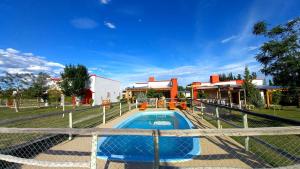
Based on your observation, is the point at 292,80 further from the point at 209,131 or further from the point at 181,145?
the point at 209,131

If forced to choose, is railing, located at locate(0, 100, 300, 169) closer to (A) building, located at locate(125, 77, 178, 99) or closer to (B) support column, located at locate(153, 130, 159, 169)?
(B) support column, located at locate(153, 130, 159, 169)

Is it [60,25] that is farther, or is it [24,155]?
[60,25]

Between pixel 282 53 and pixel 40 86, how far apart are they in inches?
952

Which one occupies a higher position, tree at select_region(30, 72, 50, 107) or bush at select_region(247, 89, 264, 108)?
tree at select_region(30, 72, 50, 107)

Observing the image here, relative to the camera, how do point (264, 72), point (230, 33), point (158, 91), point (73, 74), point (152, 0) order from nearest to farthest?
1. point (264, 72)
2. point (152, 0)
3. point (230, 33)
4. point (73, 74)
5. point (158, 91)

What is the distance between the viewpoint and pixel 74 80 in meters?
28.7

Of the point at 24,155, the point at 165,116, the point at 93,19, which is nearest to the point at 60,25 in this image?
the point at 93,19

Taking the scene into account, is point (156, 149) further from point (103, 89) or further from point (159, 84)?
point (159, 84)

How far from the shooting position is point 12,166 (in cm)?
396

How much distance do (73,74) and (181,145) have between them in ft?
83.8

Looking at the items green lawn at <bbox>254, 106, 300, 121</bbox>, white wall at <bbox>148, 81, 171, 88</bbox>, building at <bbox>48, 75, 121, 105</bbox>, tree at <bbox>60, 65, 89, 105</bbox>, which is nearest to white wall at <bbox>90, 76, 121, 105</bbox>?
building at <bbox>48, 75, 121, 105</bbox>

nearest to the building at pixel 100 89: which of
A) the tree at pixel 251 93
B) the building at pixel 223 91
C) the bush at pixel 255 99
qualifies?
the building at pixel 223 91

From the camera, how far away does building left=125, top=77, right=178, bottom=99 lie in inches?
1225

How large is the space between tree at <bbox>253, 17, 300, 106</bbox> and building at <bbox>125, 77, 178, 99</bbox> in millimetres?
21590
